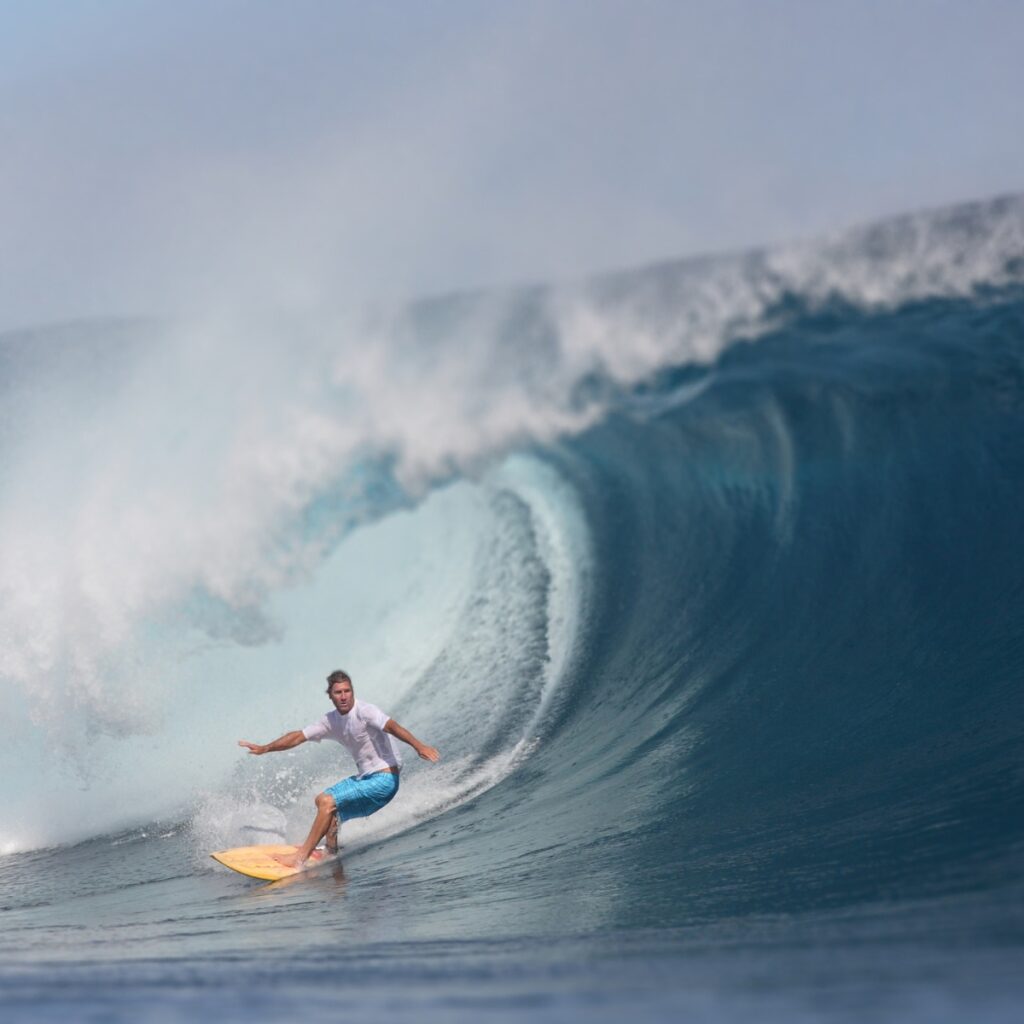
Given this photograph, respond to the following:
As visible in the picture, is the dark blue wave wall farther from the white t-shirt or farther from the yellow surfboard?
the yellow surfboard

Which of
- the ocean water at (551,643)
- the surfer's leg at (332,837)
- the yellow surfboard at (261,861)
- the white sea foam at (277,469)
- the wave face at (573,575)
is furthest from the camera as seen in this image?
the white sea foam at (277,469)

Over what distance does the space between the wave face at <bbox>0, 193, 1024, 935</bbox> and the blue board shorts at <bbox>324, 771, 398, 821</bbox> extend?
26 centimetres

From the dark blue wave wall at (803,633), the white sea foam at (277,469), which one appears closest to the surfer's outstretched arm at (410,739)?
the dark blue wave wall at (803,633)

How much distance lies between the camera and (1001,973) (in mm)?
3615

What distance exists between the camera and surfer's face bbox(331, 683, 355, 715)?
7.27m

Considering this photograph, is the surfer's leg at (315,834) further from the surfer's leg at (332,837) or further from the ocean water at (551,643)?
the ocean water at (551,643)

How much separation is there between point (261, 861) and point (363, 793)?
69 cm

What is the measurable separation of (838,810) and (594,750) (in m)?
2.57

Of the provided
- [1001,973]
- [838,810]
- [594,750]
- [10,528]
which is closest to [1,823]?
[10,528]

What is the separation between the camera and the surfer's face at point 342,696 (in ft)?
23.9

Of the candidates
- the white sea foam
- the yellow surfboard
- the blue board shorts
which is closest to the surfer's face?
the blue board shorts

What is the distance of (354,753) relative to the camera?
25.0 feet

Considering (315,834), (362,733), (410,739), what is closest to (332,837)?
(315,834)

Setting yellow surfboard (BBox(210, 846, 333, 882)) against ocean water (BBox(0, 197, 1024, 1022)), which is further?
yellow surfboard (BBox(210, 846, 333, 882))
